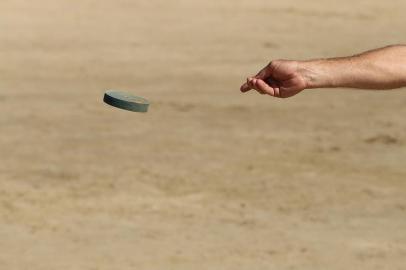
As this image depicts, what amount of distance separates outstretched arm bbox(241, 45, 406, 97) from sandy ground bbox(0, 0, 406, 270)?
10.4 feet

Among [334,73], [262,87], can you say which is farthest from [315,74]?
[262,87]

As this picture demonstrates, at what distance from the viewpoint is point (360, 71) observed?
418cm

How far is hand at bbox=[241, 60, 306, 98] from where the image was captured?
13.6 feet

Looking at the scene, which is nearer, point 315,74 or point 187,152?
point 315,74

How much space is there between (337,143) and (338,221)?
161cm

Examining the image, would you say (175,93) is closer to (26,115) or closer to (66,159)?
(26,115)

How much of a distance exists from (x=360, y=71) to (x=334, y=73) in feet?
0.26

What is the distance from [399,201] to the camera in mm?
8383

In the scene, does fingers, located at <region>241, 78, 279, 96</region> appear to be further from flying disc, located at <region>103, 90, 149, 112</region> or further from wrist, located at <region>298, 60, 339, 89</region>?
flying disc, located at <region>103, 90, 149, 112</region>

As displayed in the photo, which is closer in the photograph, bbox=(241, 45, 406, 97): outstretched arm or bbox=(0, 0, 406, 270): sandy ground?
bbox=(241, 45, 406, 97): outstretched arm

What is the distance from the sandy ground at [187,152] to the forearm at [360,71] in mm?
3185

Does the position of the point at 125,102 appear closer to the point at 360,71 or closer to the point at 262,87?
the point at 262,87

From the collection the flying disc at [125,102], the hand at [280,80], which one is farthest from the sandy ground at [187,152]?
the hand at [280,80]

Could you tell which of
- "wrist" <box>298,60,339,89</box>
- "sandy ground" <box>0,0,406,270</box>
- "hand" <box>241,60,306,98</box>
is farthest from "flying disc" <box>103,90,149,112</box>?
"sandy ground" <box>0,0,406,270</box>
